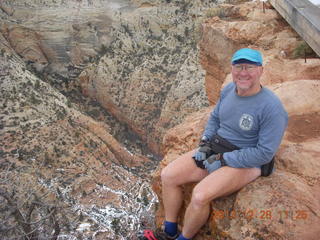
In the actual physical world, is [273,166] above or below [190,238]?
above

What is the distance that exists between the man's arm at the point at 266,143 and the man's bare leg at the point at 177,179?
1.87 feet

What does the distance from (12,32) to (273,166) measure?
23094mm

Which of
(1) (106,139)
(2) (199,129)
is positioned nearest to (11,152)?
(1) (106,139)

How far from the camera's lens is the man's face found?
3264 millimetres

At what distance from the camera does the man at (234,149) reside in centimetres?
322

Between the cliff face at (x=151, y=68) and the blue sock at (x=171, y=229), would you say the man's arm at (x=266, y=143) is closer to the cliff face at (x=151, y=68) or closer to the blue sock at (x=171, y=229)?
the blue sock at (x=171, y=229)

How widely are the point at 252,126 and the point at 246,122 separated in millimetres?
68

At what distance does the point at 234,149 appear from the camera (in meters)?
3.50

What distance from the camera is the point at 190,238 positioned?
3578 mm

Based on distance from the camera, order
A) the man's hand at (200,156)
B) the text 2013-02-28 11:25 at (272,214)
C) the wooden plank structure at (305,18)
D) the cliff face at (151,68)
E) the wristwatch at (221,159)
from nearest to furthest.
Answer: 1. the text 2013-02-28 11:25 at (272,214)
2. the wristwatch at (221,159)
3. the man's hand at (200,156)
4. the wooden plank structure at (305,18)
5. the cliff face at (151,68)

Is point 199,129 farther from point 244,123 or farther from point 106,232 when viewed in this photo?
point 106,232

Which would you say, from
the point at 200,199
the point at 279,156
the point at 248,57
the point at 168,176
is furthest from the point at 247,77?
the point at 168,176

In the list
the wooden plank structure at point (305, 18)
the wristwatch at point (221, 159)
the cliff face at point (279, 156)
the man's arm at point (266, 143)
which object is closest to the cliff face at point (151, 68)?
the cliff face at point (279, 156)

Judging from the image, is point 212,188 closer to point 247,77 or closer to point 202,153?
point 202,153
